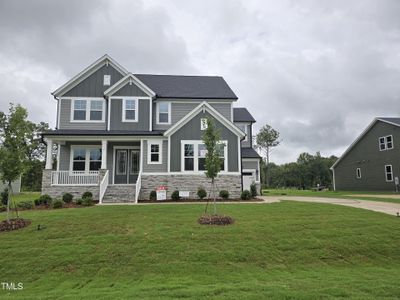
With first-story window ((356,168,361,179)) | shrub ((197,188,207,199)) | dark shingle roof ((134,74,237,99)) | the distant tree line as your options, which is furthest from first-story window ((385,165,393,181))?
the distant tree line

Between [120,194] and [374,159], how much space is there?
27.8 meters

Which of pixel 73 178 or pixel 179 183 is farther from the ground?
pixel 73 178

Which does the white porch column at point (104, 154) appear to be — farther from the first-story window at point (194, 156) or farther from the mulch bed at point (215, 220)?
the mulch bed at point (215, 220)

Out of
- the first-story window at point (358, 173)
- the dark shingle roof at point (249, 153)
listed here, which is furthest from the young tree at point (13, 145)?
the first-story window at point (358, 173)

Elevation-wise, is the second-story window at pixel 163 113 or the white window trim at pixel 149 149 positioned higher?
the second-story window at pixel 163 113

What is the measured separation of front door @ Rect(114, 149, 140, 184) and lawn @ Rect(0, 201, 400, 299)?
830cm

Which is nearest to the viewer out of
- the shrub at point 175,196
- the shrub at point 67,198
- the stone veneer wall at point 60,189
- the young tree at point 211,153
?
the young tree at point 211,153

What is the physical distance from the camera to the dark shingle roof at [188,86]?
21.5 meters

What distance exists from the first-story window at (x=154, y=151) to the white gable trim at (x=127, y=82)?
419 cm

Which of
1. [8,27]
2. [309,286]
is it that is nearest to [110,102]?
[8,27]

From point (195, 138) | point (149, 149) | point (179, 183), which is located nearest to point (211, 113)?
point (195, 138)

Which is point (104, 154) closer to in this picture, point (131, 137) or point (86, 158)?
point (131, 137)

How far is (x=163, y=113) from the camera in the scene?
68.4 ft

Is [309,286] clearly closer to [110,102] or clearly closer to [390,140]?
[110,102]
